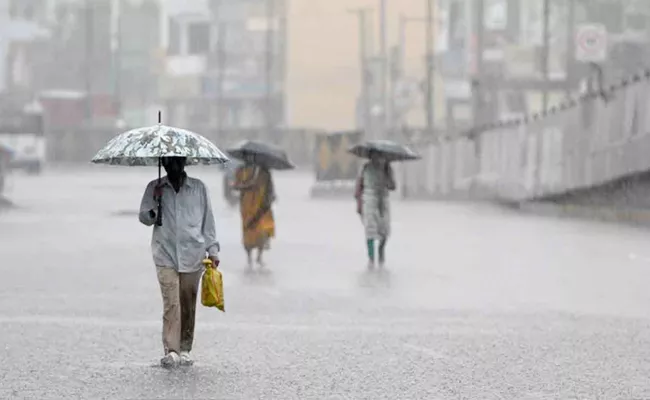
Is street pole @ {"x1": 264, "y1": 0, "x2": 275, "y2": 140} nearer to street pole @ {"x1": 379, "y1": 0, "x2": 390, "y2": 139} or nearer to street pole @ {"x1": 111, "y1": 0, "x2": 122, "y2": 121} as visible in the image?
street pole @ {"x1": 379, "y1": 0, "x2": 390, "y2": 139}

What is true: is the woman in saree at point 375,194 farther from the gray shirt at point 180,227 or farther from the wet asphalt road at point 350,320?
the gray shirt at point 180,227

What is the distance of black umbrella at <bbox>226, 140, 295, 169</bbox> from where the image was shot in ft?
61.3

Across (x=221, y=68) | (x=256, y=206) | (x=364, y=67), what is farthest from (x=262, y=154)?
(x=221, y=68)

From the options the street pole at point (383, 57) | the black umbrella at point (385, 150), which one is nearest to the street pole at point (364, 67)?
the street pole at point (383, 57)

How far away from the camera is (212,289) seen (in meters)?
9.83

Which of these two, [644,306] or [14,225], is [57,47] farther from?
[644,306]

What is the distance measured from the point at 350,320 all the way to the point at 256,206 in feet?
20.0

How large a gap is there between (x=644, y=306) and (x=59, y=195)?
3025cm

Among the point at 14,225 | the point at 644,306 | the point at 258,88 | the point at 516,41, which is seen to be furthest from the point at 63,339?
the point at 258,88

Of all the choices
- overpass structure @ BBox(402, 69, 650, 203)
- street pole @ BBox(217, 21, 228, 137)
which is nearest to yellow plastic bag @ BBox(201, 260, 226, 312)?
overpass structure @ BBox(402, 69, 650, 203)

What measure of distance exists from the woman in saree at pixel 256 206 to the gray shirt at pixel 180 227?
8829mm

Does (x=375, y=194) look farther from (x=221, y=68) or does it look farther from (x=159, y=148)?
(x=221, y=68)

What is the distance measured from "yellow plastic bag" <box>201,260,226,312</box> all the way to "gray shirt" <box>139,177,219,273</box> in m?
0.14

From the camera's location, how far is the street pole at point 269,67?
8238cm
